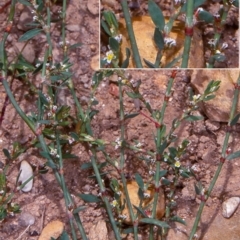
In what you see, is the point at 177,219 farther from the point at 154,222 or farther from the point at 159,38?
the point at 159,38

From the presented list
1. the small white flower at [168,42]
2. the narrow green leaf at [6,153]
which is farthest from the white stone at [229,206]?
the narrow green leaf at [6,153]

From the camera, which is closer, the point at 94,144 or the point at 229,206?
the point at 94,144

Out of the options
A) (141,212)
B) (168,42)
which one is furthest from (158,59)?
(141,212)

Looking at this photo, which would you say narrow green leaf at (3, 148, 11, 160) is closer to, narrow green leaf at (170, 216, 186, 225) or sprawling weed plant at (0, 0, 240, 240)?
sprawling weed plant at (0, 0, 240, 240)

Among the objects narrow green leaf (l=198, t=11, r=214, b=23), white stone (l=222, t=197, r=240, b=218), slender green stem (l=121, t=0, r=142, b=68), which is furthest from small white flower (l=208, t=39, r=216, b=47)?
white stone (l=222, t=197, r=240, b=218)

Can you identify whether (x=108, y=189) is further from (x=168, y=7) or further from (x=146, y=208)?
(x=168, y=7)

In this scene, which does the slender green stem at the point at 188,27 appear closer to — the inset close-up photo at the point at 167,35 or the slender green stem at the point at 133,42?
the inset close-up photo at the point at 167,35

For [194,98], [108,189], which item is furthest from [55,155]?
[194,98]
